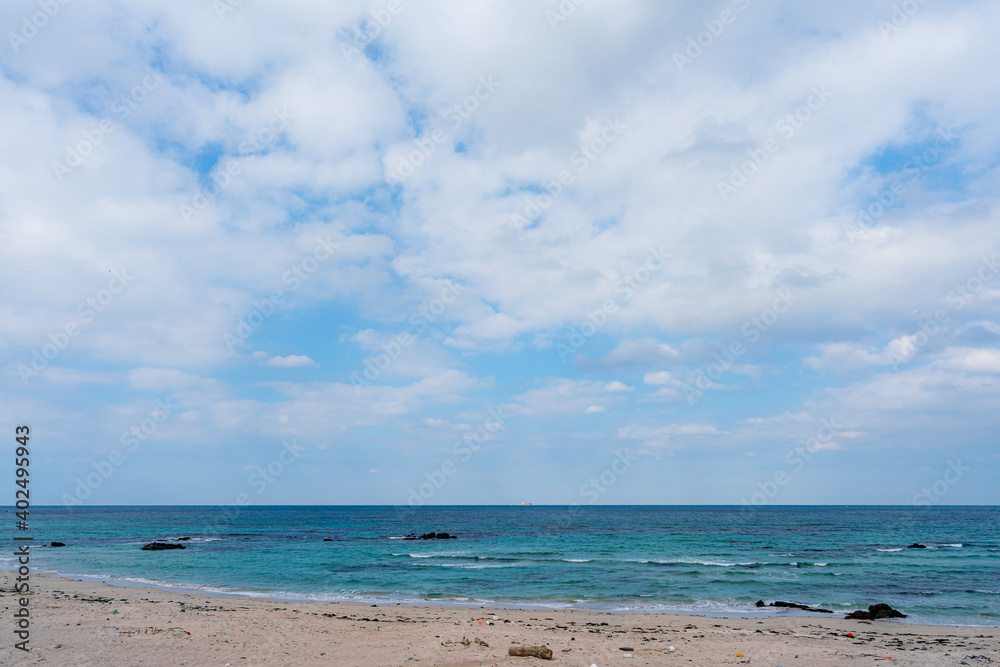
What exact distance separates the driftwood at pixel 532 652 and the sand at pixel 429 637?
→ 218 mm

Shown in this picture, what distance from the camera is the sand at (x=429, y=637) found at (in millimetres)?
13133

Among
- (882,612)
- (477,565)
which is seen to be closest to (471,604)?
(477,565)

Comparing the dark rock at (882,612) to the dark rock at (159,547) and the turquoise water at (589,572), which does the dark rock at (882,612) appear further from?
the dark rock at (159,547)

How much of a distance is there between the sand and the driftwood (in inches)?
8.6

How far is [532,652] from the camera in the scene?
13.0m

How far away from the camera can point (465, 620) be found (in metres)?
18.6

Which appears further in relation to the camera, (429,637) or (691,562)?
(691,562)

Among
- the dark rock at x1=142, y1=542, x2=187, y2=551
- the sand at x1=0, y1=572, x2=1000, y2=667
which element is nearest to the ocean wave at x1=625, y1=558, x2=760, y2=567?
the sand at x1=0, y1=572, x2=1000, y2=667

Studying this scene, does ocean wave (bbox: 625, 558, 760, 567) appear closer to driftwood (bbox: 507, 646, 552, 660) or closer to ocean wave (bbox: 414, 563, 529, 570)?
ocean wave (bbox: 414, 563, 529, 570)

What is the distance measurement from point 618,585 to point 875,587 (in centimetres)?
1226

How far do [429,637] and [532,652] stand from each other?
11.4 ft

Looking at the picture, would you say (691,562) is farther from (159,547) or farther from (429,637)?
(159,547)

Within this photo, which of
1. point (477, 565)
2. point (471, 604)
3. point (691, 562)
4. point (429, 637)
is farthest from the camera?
point (691, 562)

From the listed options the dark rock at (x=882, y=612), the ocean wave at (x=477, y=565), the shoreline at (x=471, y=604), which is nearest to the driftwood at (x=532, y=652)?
the shoreline at (x=471, y=604)
